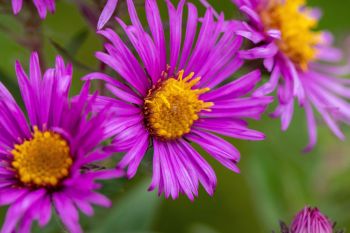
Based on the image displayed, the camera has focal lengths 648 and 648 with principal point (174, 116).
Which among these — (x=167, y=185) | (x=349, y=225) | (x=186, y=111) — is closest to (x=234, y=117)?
(x=186, y=111)

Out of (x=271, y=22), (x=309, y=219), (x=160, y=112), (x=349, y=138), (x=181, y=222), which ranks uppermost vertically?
(x=271, y=22)

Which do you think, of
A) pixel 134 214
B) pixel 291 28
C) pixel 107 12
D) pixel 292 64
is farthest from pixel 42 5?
pixel 134 214

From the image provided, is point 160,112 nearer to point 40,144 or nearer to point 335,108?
point 40,144

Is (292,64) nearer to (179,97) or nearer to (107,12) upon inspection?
(179,97)

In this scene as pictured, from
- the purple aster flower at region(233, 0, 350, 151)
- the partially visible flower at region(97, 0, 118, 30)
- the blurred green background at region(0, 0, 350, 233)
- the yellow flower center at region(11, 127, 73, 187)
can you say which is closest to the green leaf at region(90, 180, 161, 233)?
the blurred green background at region(0, 0, 350, 233)

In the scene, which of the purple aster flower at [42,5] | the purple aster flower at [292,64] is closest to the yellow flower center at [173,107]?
the purple aster flower at [292,64]

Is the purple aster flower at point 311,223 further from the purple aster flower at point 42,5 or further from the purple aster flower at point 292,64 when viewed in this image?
the purple aster flower at point 42,5

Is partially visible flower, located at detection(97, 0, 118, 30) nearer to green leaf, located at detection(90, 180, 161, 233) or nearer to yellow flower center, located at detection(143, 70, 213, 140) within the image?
yellow flower center, located at detection(143, 70, 213, 140)

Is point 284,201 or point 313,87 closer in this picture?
point 313,87
